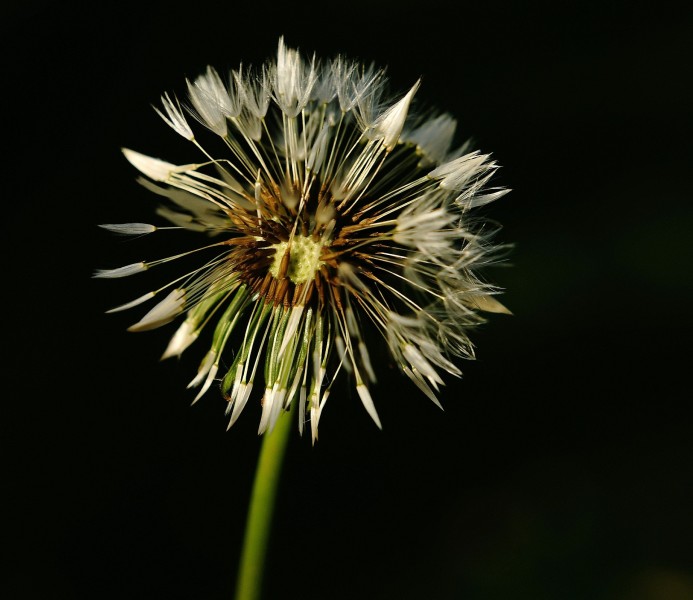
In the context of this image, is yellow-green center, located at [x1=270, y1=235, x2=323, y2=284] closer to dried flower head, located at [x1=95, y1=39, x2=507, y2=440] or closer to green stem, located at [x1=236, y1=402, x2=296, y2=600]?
dried flower head, located at [x1=95, y1=39, x2=507, y2=440]

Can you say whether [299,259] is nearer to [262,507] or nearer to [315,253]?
[315,253]

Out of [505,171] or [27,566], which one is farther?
[505,171]

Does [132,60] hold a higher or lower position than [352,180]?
higher

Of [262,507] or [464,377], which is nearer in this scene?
[262,507]

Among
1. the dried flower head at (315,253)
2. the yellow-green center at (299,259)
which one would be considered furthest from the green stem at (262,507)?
the yellow-green center at (299,259)

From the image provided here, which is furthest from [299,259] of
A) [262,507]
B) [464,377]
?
[464,377]

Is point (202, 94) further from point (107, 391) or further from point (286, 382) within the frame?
point (107, 391)

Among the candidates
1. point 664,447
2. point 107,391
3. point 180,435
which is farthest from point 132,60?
point 664,447
